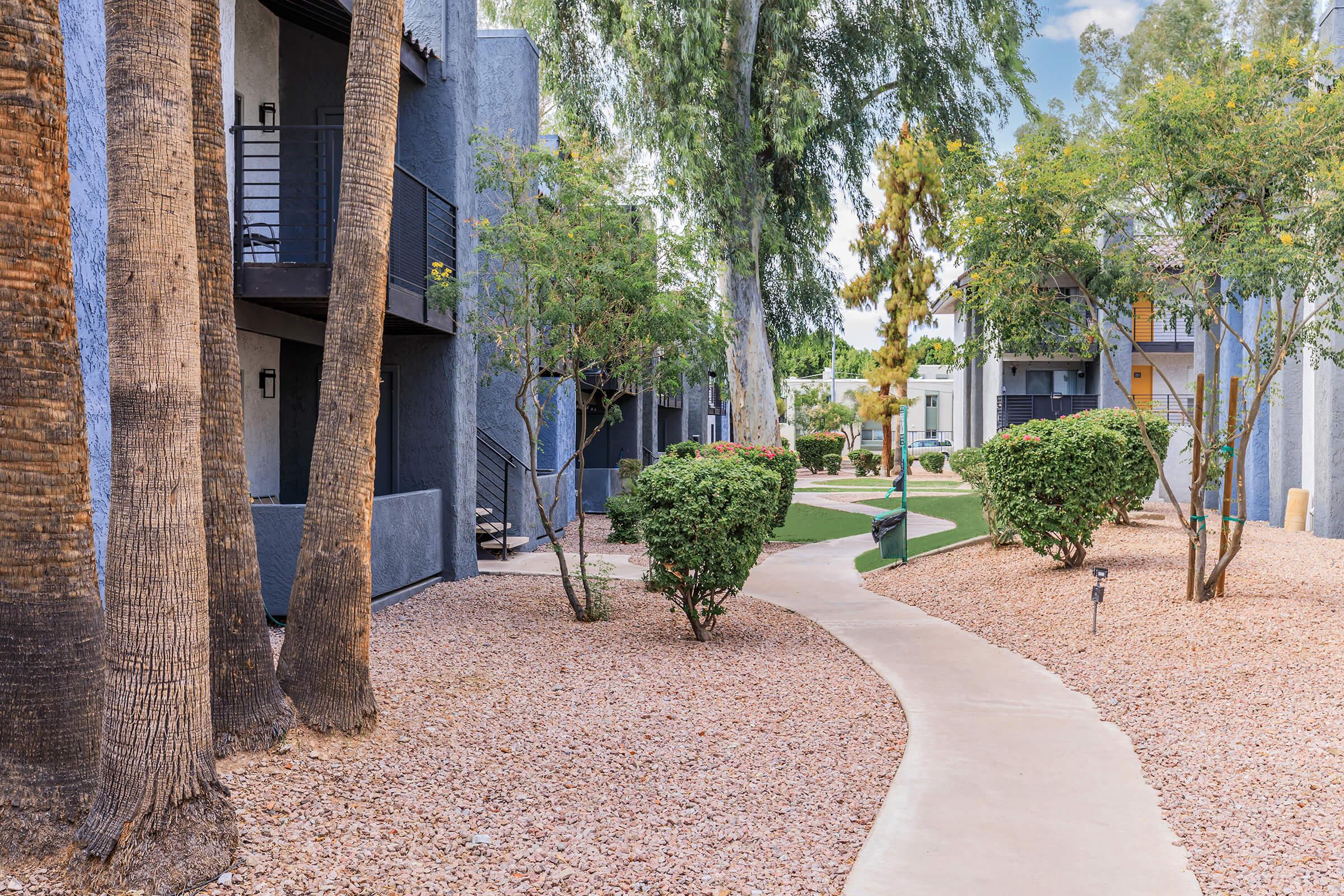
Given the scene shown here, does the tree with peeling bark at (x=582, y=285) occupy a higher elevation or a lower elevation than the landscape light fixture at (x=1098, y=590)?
higher

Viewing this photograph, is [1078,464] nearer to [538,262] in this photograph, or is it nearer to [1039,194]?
[1039,194]

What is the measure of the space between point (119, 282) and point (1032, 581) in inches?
398

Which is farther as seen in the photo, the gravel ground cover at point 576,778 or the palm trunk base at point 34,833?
the gravel ground cover at point 576,778

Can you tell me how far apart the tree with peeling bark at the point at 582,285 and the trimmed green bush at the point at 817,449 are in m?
34.1

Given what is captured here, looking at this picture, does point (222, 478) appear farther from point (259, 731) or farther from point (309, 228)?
point (309, 228)

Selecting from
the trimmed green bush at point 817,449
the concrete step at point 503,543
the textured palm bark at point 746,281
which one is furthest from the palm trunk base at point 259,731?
the trimmed green bush at point 817,449

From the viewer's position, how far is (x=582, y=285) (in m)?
9.16

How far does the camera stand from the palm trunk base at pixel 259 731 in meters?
4.87

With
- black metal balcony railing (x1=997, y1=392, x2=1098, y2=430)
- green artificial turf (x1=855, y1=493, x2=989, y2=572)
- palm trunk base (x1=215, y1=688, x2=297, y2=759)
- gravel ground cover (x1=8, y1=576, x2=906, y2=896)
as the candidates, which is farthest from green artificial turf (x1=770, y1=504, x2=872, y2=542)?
palm trunk base (x1=215, y1=688, x2=297, y2=759)

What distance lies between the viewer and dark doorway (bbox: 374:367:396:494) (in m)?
12.7

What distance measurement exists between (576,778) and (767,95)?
1530 cm

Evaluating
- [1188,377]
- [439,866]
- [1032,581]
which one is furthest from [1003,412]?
[439,866]

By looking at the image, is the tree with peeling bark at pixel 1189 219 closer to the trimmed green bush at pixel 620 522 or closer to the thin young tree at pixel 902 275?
the trimmed green bush at pixel 620 522

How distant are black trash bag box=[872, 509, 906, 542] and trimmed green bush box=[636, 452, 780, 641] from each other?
552 cm
